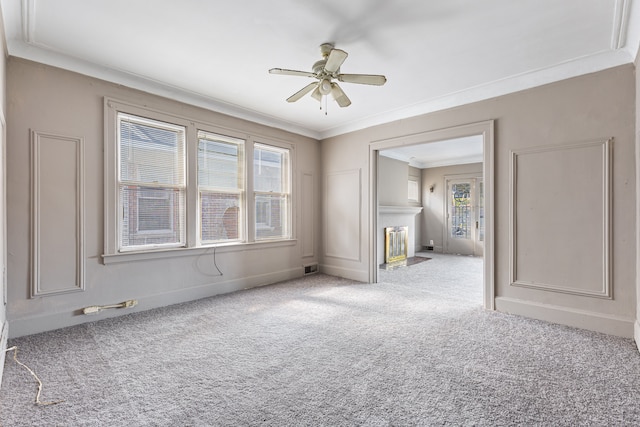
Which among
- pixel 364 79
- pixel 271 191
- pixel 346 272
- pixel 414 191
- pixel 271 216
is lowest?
pixel 346 272

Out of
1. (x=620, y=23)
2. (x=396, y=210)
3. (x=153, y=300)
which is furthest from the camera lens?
(x=396, y=210)

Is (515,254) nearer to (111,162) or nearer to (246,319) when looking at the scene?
(246,319)

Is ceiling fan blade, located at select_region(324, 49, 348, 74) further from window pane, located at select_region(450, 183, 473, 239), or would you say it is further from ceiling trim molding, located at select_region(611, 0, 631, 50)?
window pane, located at select_region(450, 183, 473, 239)

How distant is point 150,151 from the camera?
3.54 metres

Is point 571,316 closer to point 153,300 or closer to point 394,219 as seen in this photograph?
point 394,219

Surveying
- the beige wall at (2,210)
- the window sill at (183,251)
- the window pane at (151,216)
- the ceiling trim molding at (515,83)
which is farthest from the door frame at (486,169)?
the beige wall at (2,210)

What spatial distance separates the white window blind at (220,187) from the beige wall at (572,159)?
283cm

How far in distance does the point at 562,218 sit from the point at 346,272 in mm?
3037

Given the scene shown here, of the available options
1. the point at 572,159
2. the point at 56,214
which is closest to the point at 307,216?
the point at 56,214

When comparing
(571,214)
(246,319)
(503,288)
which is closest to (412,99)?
(571,214)

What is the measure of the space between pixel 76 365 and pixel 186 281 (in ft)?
5.29

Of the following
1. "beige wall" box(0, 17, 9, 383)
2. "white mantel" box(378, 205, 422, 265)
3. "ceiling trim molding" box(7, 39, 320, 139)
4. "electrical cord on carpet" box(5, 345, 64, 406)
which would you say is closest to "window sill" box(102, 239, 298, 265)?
"beige wall" box(0, 17, 9, 383)

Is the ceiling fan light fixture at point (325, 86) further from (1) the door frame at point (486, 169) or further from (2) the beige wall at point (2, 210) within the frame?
(2) the beige wall at point (2, 210)

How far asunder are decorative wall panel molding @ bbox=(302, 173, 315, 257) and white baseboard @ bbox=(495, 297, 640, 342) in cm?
294
